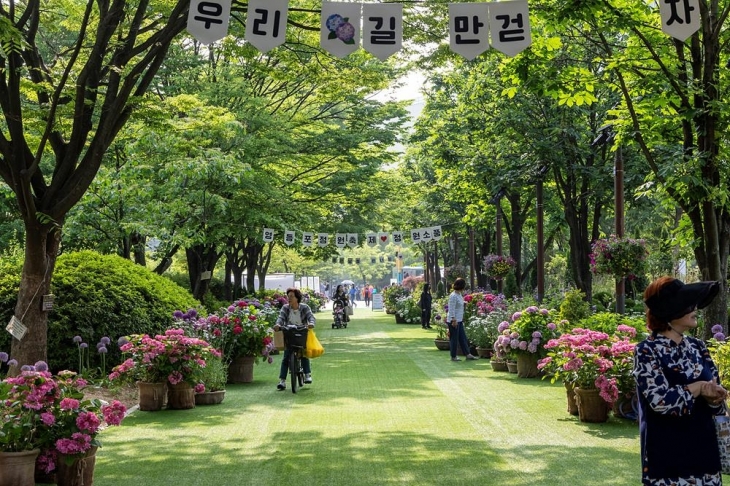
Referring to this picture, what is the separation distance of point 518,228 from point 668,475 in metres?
28.5

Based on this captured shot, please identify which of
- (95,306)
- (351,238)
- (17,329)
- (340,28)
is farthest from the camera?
(351,238)

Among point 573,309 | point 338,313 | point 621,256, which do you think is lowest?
point 573,309

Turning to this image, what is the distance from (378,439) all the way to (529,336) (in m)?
6.52

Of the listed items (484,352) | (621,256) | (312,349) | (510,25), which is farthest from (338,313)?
(510,25)

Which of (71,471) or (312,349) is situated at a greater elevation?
(312,349)

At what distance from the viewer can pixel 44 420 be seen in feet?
22.6

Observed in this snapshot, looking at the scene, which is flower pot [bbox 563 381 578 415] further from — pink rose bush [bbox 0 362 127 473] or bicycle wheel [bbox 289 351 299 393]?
pink rose bush [bbox 0 362 127 473]

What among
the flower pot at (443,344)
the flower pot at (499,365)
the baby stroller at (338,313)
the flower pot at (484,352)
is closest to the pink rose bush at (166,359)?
the flower pot at (499,365)

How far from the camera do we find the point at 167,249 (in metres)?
23.6

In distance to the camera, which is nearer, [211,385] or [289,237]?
[211,385]

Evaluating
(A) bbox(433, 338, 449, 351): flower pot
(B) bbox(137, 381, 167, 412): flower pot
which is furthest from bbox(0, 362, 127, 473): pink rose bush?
(A) bbox(433, 338, 449, 351): flower pot

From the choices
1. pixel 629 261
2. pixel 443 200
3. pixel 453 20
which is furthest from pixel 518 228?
pixel 453 20

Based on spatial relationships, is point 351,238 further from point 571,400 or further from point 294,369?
point 571,400

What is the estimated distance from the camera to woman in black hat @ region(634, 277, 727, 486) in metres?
4.46
